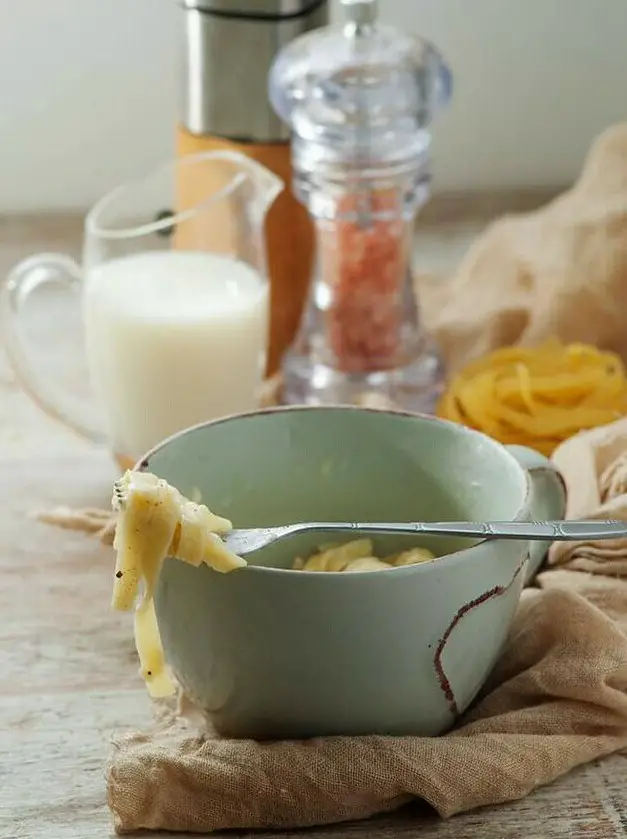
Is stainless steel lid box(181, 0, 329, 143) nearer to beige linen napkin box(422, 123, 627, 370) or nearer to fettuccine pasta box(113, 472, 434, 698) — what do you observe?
beige linen napkin box(422, 123, 627, 370)

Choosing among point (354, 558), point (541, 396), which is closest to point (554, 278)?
point (541, 396)

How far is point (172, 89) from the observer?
4.04 ft

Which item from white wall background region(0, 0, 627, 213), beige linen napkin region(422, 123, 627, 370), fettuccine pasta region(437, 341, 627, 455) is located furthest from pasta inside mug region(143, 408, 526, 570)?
white wall background region(0, 0, 627, 213)

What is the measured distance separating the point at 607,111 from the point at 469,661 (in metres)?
0.87

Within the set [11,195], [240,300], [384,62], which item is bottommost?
[11,195]

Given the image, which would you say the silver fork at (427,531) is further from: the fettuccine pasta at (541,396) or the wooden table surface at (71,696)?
the fettuccine pasta at (541,396)

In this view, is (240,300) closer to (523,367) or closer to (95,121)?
(523,367)

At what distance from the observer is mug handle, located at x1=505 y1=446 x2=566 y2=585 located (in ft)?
1.89

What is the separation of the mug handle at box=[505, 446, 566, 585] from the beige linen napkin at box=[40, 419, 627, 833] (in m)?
0.03

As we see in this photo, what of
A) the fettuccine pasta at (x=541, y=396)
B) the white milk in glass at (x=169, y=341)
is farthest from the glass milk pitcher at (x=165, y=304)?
the fettuccine pasta at (x=541, y=396)

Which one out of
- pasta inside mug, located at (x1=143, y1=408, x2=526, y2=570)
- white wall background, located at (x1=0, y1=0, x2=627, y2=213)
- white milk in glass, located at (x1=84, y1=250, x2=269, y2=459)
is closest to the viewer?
pasta inside mug, located at (x1=143, y1=408, x2=526, y2=570)

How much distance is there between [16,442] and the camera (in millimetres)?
824

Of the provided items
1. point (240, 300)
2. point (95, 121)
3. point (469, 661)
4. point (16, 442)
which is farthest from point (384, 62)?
point (95, 121)

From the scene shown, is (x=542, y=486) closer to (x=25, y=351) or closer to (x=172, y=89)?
(x=25, y=351)
